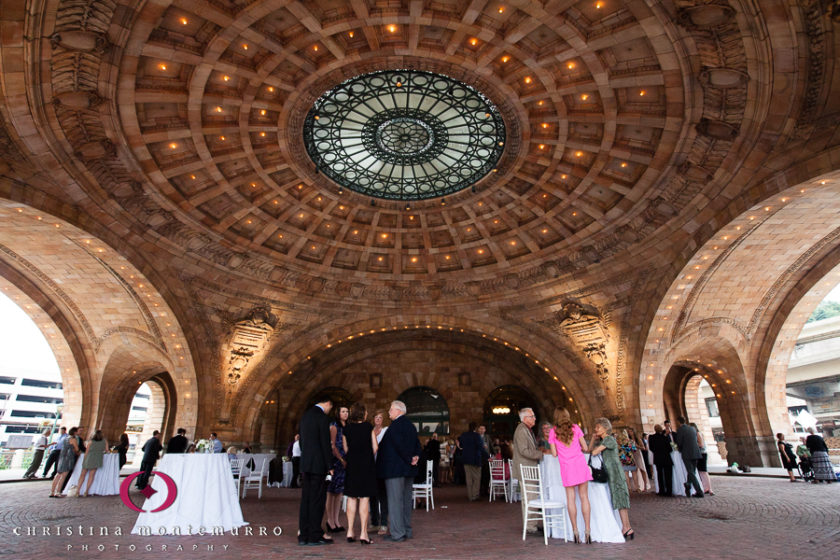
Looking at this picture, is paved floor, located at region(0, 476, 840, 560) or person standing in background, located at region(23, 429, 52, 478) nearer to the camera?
paved floor, located at region(0, 476, 840, 560)

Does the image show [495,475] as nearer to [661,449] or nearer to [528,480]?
[661,449]

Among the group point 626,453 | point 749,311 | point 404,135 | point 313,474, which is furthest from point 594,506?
point 749,311

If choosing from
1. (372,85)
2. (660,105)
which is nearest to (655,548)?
(660,105)

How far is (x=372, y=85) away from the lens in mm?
15352

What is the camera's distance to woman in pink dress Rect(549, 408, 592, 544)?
673cm

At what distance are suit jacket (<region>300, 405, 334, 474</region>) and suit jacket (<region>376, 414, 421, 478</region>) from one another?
807 mm

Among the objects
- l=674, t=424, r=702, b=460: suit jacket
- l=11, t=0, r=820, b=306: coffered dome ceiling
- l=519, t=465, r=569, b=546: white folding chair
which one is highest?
l=11, t=0, r=820, b=306: coffered dome ceiling

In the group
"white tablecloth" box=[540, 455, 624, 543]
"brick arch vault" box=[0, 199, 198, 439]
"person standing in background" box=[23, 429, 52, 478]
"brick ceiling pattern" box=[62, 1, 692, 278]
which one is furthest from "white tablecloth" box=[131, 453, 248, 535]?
"person standing in background" box=[23, 429, 52, 478]

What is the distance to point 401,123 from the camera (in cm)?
1711

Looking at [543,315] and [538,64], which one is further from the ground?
[538,64]

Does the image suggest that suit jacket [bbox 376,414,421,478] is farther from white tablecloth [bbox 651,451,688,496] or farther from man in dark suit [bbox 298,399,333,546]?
Answer: white tablecloth [bbox 651,451,688,496]

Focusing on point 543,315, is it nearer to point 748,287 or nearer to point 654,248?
point 654,248

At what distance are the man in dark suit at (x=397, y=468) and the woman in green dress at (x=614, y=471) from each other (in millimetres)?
2827

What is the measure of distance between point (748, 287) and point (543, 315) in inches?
341
